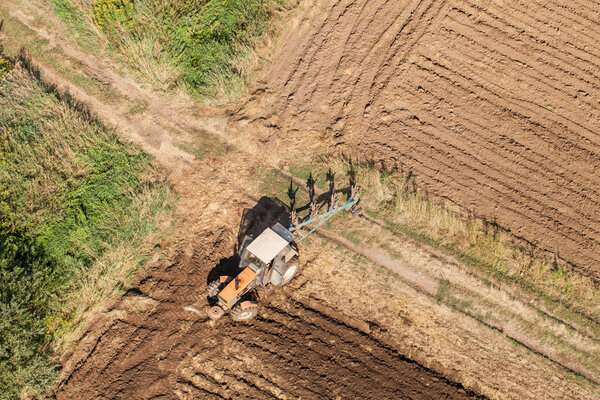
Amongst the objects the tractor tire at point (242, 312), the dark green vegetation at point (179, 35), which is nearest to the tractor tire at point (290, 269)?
the tractor tire at point (242, 312)

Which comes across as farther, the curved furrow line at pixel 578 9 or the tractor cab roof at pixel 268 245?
the curved furrow line at pixel 578 9

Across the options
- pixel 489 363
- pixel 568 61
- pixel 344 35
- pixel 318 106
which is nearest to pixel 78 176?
pixel 318 106

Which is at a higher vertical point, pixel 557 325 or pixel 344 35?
pixel 344 35

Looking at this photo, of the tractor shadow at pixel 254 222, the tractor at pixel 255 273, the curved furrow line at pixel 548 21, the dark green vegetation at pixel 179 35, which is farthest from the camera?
the curved furrow line at pixel 548 21

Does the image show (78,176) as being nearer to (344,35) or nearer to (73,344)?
(73,344)

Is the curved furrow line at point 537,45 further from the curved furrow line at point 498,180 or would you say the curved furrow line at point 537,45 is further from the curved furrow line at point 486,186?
the curved furrow line at point 486,186

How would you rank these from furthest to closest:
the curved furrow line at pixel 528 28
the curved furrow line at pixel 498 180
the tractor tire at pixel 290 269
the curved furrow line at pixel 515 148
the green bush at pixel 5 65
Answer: the curved furrow line at pixel 528 28 < the green bush at pixel 5 65 < the curved furrow line at pixel 515 148 < the curved furrow line at pixel 498 180 < the tractor tire at pixel 290 269

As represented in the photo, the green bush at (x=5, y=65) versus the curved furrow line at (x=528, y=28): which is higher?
the curved furrow line at (x=528, y=28)

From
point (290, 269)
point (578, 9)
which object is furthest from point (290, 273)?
point (578, 9)
